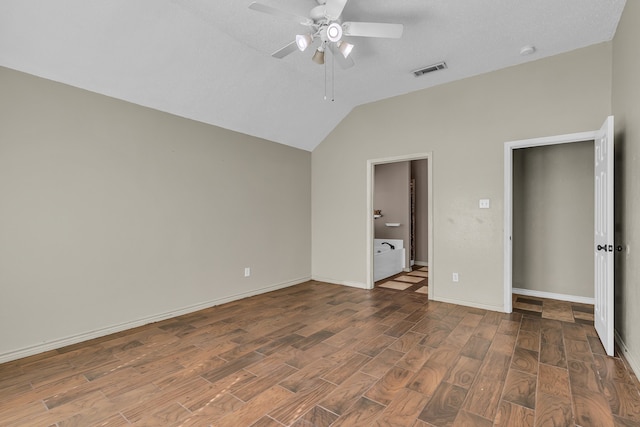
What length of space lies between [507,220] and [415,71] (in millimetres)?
2128

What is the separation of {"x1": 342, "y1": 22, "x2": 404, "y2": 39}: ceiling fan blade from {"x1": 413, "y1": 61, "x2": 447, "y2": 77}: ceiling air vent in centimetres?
145

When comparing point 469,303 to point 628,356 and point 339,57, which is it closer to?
point 628,356

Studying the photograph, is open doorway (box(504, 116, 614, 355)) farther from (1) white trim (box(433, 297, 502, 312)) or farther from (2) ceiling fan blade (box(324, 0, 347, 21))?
(2) ceiling fan blade (box(324, 0, 347, 21))

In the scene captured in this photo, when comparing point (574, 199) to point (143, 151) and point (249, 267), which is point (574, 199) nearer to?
point (249, 267)

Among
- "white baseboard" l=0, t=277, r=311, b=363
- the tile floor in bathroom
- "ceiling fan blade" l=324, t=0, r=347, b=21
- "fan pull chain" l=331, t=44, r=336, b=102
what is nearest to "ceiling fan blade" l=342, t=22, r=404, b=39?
"ceiling fan blade" l=324, t=0, r=347, b=21

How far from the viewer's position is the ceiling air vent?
369 centimetres

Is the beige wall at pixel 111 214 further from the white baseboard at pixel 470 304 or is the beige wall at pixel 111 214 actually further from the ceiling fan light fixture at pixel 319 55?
the white baseboard at pixel 470 304

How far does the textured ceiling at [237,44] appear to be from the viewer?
253 centimetres

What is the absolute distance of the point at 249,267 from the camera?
15.0 feet

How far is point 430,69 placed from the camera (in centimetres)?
381

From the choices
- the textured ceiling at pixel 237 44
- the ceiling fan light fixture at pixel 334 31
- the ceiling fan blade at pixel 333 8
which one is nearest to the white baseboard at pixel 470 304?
the textured ceiling at pixel 237 44

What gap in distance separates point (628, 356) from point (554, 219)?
7.47 feet

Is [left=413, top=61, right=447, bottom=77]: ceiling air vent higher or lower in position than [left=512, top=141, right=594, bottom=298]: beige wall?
higher

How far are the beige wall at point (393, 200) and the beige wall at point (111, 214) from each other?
3178 millimetres
